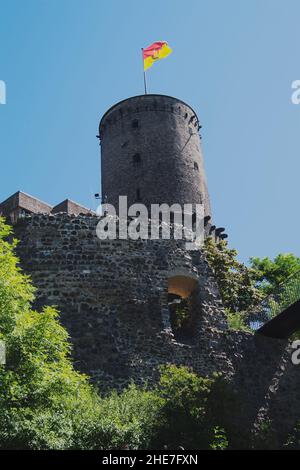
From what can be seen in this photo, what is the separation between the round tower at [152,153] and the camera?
104 ft

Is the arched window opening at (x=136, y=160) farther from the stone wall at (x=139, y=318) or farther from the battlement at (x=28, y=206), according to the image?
the stone wall at (x=139, y=318)

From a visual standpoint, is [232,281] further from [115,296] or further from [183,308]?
[115,296]

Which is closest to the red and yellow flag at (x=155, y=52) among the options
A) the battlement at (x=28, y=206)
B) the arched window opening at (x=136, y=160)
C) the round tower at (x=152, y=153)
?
the round tower at (x=152, y=153)

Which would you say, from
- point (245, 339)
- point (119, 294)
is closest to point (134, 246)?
point (119, 294)

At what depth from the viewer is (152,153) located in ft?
106

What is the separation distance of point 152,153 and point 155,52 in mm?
5937

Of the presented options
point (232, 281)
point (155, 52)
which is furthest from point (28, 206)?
point (155, 52)

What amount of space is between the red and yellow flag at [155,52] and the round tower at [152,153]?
1906 millimetres

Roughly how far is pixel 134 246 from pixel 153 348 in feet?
9.40

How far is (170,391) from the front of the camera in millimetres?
12898

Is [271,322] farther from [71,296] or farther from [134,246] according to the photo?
[71,296]

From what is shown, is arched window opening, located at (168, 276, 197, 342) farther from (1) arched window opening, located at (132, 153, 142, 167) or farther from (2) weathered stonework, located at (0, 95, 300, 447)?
(1) arched window opening, located at (132, 153, 142, 167)

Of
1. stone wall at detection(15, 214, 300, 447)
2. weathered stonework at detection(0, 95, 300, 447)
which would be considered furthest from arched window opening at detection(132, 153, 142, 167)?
stone wall at detection(15, 214, 300, 447)
